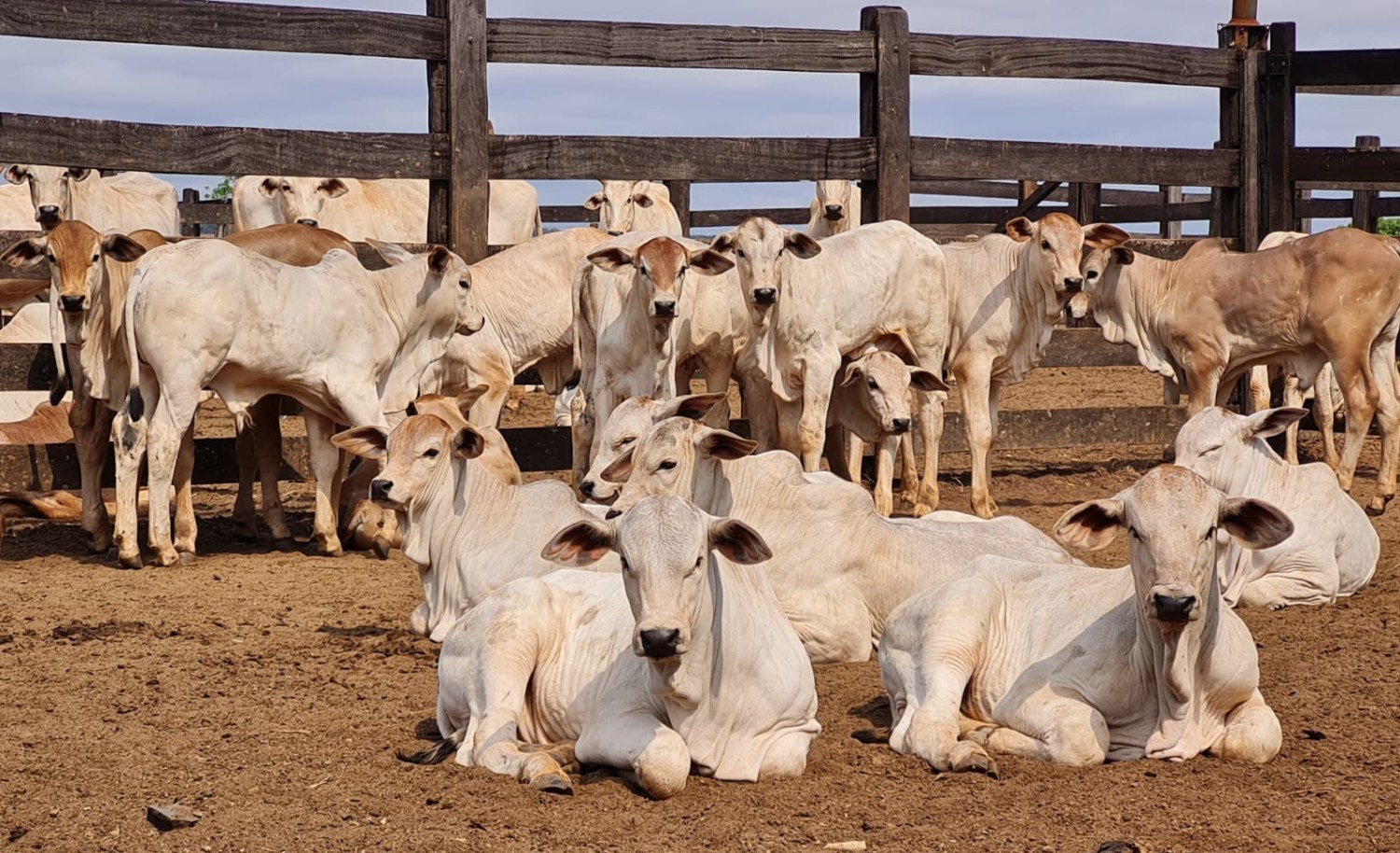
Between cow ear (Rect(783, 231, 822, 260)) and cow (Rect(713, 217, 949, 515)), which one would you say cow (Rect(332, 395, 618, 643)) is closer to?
cow (Rect(713, 217, 949, 515))

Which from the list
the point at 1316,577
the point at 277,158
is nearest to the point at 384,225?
the point at 277,158

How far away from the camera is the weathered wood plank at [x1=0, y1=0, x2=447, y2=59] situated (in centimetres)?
1027

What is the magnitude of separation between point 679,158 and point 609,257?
5.31 feet

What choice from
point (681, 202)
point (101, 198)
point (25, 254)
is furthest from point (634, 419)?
point (681, 202)

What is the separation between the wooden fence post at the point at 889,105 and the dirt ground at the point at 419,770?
4.99 meters

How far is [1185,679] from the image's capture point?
5.66 meters

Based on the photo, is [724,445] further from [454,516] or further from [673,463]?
[454,516]

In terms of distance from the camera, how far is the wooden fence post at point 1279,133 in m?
14.1

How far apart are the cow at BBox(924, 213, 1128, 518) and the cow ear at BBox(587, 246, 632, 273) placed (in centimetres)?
259

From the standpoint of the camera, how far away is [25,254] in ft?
34.4

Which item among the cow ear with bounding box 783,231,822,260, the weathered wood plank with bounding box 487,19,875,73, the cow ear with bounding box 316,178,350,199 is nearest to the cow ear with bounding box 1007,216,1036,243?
the weathered wood plank with bounding box 487,19,875,73

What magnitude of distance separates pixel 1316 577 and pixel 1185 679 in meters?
3.19

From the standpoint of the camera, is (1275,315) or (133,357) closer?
(133,357)

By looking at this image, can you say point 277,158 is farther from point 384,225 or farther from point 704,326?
point 384,225
